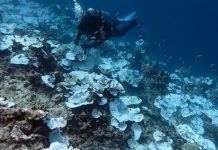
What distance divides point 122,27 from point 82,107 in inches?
220

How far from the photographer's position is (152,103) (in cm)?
1062

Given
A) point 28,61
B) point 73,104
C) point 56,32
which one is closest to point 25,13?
point 56,32

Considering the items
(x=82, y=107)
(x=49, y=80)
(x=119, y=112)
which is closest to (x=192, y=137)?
(x=119, y=112)

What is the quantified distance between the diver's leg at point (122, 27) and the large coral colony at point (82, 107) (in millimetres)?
1174

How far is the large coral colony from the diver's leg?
1.17m

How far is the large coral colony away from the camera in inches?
166

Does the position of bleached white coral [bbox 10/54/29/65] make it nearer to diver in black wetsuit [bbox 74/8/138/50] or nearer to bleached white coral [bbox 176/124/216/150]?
diver in black wetsuit [bbox 74/8/138/50]

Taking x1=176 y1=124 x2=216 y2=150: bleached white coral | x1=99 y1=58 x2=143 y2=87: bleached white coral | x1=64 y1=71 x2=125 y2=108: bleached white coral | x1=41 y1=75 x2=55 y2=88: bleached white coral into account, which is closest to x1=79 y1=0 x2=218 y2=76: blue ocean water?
x1=99 y1=58 x2=143 y2=87: bleached white coral

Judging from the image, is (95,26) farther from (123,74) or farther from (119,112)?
(119,112)

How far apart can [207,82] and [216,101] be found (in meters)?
1.17

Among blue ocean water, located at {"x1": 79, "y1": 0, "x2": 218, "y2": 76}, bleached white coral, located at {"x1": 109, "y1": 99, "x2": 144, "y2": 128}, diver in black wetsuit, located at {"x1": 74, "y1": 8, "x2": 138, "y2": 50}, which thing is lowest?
blue ocean water, located at {"x1": 79, "y1": 0, "x2": 218, "y2": 76}

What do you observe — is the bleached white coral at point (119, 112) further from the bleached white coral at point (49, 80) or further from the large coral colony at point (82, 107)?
the bleached white coral at point (49, 80)

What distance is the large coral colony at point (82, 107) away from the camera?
4.22 m

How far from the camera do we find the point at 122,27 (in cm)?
1116
